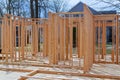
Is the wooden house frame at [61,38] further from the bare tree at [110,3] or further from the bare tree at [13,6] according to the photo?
the bare tree at [13,6]

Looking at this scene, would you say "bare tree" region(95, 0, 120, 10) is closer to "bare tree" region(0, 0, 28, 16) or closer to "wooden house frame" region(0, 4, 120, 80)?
"wooden house frame" region(0, 4, 120, 80)

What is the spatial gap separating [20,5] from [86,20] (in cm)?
1845

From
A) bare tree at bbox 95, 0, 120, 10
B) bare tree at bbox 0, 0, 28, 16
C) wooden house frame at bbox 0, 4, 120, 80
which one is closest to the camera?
wooden house frame at bbox 0, 4, 120, 80

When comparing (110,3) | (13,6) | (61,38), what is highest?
(13,6)

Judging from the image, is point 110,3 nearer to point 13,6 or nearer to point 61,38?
point 61,38

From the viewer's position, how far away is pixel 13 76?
6.68 meters

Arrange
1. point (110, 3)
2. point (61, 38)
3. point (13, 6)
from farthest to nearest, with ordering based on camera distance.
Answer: point (13, 6), point (110, 3), point (61, 38)

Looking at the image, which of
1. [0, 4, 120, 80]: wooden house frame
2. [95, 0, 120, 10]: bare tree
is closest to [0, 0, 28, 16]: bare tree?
[0, 4, 120, 80]: wooden house frame

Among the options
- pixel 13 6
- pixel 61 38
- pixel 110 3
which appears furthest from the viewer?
pixel 13 6

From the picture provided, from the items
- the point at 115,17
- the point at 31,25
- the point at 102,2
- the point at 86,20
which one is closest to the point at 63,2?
the point at 102,2

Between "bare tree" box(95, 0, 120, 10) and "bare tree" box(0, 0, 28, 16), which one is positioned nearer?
"bare tree" box(95, 0, 120, 10)

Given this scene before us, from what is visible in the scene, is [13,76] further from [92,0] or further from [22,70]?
[92,0]

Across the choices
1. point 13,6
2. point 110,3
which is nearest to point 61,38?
point 110,3

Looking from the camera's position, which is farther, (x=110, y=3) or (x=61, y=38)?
(x=110, y=3)
